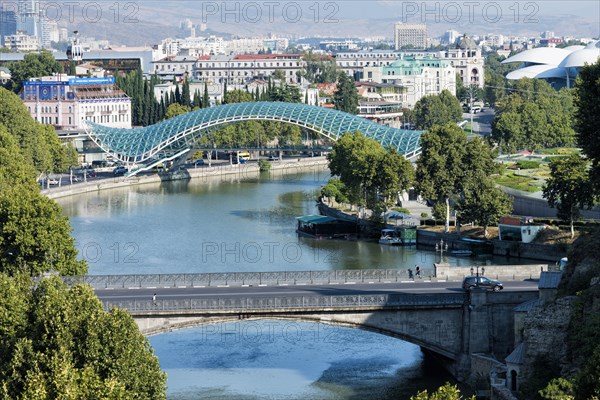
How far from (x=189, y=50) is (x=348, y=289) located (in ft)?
458

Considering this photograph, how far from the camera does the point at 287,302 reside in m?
34.9

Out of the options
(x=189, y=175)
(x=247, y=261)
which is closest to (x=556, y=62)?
(x=189, y=175)

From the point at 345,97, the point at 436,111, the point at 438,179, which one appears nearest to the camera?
the point at 438,179

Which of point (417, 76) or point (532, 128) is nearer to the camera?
point (532, 128)

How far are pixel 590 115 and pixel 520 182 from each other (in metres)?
22.4

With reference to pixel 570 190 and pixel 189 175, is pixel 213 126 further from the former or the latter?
pixel 570 190

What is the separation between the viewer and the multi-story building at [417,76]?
13250cm

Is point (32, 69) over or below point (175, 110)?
over

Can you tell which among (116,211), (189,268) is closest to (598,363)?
(189,268)

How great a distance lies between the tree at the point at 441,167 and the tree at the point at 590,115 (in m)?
14.3

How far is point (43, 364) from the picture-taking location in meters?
26.8

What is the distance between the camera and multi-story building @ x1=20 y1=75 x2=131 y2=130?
9069 centimetres

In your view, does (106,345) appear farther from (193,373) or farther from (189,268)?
(189,268)

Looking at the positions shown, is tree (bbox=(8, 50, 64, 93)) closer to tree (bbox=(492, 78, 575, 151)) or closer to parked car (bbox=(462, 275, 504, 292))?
tree (bbox=(492, 78, 575, 151))
